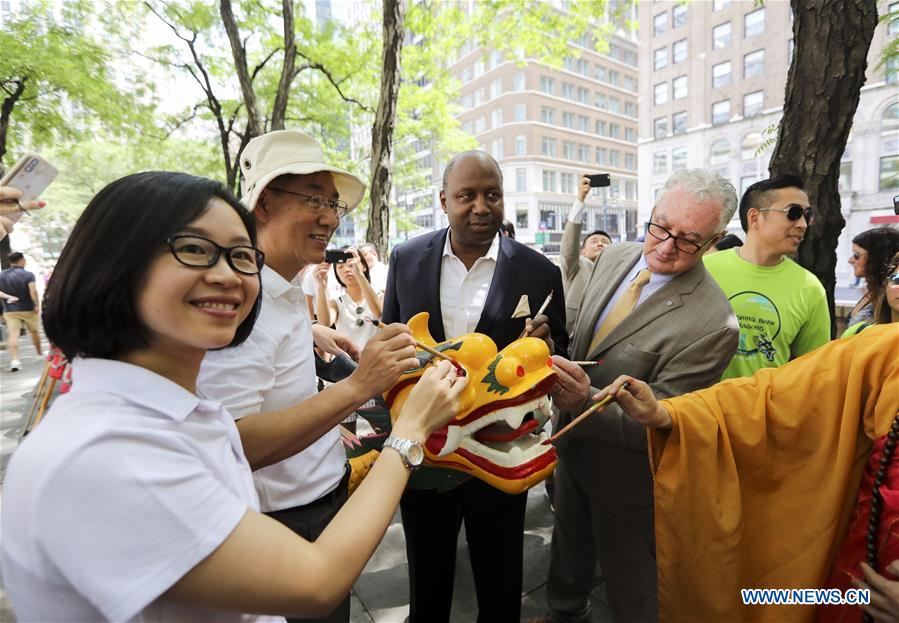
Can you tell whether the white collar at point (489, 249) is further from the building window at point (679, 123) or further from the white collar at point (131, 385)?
the building window at point (679, 123)

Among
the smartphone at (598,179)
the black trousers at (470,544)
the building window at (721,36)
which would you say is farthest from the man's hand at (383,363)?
the building window at (721,36)

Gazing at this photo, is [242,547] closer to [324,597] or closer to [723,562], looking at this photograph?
[324,597]

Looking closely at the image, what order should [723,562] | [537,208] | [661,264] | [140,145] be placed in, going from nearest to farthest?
[723,562] → [661,264] → [140,145] → [537,208]

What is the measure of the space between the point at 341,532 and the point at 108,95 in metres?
13.9

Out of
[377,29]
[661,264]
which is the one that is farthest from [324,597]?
[377,29]

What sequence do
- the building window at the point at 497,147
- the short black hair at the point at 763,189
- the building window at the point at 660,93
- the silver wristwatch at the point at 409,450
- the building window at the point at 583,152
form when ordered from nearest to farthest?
1. the silver wristwatch at the point at 409,450
2. the short black hair at the point at 763,189
3. the building window at the point at 660,93
4. the building window at the point at 497,147
5. the building window at the point at 583,152

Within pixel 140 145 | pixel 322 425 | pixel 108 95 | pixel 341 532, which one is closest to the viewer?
pixel 341 532

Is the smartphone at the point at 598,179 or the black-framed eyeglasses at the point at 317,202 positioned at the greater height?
the smartphone at the point at 598,179

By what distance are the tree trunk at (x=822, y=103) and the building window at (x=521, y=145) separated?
120 ft

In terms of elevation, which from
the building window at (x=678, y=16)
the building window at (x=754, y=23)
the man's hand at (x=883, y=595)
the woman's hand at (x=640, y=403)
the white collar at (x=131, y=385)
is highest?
the building window at (x=678, y=16)

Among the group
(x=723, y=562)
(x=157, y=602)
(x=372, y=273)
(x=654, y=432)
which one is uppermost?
(x=372, y=273)

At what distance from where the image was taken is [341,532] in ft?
3.05

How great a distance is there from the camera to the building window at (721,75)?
28969mm

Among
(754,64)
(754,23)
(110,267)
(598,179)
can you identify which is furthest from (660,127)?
(110,267)
